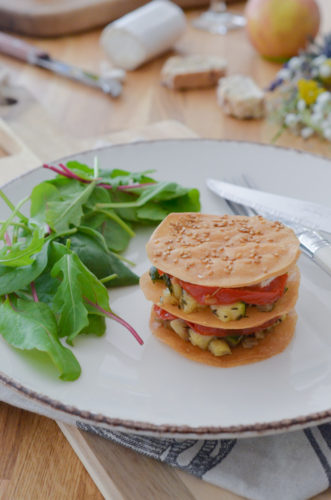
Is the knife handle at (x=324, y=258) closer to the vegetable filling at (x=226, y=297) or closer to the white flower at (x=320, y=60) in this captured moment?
the vegetable filling at (x=226, y=297)

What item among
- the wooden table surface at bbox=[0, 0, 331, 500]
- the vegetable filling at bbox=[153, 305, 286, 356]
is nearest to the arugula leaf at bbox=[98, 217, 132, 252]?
the vegetable filling at bbox=[153, 305, 286, 356]

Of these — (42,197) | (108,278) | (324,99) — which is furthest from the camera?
(324,99)

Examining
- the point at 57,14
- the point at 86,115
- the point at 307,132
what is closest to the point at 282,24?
the point at 307,132

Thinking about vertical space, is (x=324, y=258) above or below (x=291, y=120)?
above

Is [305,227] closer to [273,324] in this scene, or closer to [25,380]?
[273,324]

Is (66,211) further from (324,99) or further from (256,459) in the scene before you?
(324,99)

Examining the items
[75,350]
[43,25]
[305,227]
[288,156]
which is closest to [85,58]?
[43,25]

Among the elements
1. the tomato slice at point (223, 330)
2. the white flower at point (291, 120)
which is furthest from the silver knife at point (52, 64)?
the tomato slice at point (223, 330)
